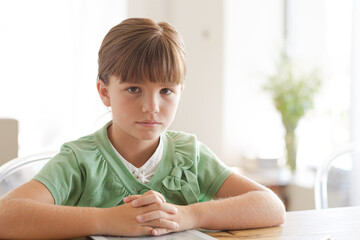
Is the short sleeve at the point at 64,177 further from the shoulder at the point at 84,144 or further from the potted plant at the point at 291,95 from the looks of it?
the potted plant at the point at 291,95

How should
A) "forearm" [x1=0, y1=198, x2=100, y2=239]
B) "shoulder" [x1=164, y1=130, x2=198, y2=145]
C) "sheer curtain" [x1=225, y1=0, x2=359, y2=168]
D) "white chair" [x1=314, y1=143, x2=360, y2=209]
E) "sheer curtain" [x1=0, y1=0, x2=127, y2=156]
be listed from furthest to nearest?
"sheer curtain" [x1=225, y1=0, x2=359, y2=168]
"sheer curtain" [x1=0, y1=0, x2=127, y2=156]
"white chair" [x1=314, y1=143, x2=360, y2=209]
"shoulder" [x1=164, y1=130, x2=198, y2=145]
"forearm" [x1=0, y1=198, x2=100, y2=239]

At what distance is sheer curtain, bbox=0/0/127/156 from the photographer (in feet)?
11.7

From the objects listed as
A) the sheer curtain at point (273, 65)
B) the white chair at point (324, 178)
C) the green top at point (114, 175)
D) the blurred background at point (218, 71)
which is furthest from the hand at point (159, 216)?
the sheer curtain at point (273, 65)

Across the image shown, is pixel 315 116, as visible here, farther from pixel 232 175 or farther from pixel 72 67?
pixel 232 175

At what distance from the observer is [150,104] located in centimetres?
113

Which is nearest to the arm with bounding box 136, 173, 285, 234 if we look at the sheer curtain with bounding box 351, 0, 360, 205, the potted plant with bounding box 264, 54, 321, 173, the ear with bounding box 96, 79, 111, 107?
the ear with bounding box 96, 79, 111, 107

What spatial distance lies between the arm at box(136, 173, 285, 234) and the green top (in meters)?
0.12

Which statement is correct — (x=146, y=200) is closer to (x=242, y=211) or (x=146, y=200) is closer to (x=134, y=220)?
(x=134, y=220)

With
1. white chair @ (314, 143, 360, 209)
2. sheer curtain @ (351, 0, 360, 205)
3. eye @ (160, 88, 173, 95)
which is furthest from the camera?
sheer curtain @ (351, 0, 360, 205)

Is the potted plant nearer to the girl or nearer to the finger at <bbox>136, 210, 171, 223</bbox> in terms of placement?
the girl

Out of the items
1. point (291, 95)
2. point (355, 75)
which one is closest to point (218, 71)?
point (291, 95)

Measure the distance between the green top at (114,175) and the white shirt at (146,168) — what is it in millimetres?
17

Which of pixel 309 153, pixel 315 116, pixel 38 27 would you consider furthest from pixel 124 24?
Result: pixel 309 153

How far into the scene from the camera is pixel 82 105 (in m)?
3.82
